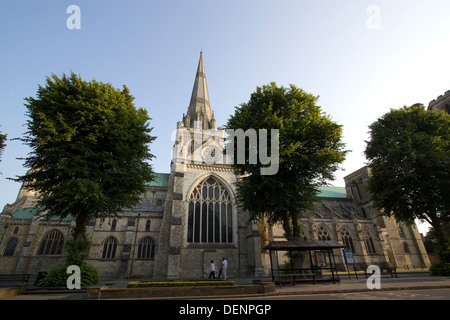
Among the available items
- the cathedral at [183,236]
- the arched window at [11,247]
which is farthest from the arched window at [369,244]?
the arched window at [11,247]

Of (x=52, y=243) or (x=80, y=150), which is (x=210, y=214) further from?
(x=52, y=243)

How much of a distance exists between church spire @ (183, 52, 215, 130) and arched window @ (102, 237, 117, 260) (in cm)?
1891

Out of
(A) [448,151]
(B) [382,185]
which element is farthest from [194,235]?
(A) [448,151]

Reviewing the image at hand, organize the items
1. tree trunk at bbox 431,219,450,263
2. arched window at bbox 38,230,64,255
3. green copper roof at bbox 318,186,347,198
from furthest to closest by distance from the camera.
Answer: green copper roof at bbox 318,186,347,198 < arched window at bbox 38,230,64,255 < tree trunk at bbox 431,219,450,263

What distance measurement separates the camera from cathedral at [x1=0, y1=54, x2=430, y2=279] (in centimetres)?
2161

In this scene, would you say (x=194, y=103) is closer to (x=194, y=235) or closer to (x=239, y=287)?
(x=194, y=235)

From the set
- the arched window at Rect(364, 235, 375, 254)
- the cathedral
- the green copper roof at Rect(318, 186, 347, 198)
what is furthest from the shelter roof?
the green copper roof at Rect(318, 186, 347, 198)

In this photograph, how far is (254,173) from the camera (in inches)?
546

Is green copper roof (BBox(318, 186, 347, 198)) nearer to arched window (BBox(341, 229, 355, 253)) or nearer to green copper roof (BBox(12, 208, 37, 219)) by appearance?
arched window (BBox(341, 229, 355, 253))

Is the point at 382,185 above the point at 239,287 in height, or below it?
above

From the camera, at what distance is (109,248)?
2338cm

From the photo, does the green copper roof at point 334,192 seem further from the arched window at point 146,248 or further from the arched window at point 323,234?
the arched window at point 146,248

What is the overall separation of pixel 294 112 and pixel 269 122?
8.01 ft

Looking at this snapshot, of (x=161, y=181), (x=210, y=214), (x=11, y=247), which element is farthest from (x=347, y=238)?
(x=11, y=247)
